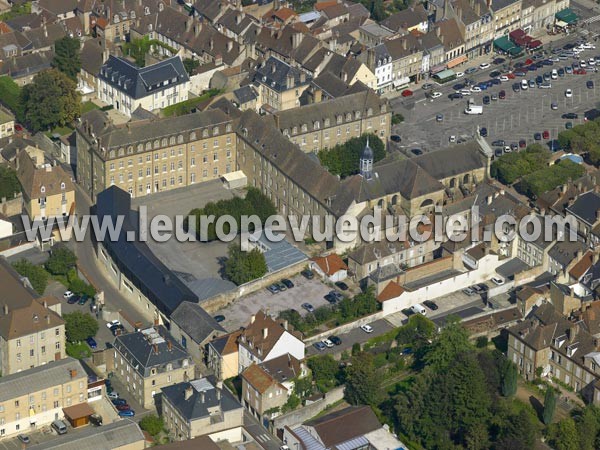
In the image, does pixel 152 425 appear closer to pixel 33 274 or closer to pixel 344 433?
pixel 344 433

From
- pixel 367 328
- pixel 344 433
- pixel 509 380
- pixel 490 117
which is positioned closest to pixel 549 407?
pixel 509 380

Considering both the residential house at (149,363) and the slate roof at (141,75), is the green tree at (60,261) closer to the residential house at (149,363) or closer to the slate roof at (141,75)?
the residential house at (149,363)

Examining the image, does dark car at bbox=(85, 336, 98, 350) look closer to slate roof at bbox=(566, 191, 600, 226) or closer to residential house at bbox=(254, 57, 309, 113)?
residential house at bbox=(254, 57, 309, 113)

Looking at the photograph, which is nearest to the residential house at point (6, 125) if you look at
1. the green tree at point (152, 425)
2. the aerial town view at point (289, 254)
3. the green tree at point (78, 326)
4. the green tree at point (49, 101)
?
the aerial town view at point (289, 254)

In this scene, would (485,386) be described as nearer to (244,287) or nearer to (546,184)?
(244,287)

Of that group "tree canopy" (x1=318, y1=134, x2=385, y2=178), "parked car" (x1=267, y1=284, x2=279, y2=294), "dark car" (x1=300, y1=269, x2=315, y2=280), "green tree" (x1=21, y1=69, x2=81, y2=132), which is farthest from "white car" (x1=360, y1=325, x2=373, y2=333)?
"green tree" (x1=21, y1=69, x2=81, y2=132)

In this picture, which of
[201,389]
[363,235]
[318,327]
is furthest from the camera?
[363,235]

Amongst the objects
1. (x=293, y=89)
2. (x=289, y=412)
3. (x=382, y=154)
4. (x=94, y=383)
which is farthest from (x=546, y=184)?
(x=94, y=383)
